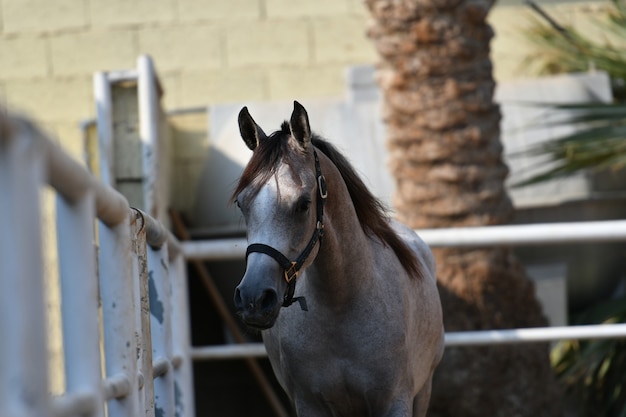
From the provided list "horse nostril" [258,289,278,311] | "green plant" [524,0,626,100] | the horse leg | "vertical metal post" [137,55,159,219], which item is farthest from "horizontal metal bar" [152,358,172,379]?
"green plant" [524,0,626,100]

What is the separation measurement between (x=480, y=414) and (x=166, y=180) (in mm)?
2379

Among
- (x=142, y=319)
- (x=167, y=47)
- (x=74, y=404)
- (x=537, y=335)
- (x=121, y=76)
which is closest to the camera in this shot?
(x=74, y=404)

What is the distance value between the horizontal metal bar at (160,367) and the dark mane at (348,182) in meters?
0.55

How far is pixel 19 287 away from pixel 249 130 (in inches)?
70.0

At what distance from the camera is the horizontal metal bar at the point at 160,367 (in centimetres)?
278

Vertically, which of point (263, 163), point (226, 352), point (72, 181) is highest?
point (72, 181)

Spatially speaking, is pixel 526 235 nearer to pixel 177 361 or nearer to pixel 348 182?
pixel 348 182

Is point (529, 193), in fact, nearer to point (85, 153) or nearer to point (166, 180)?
point (166, 180)

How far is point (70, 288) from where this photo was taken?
1.59m

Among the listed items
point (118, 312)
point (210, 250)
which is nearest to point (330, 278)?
point (118, 312)

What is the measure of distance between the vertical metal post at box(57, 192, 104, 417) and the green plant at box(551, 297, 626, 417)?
163 inches

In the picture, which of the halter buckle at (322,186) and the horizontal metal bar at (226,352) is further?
the horizontal metal bar at (226,352)

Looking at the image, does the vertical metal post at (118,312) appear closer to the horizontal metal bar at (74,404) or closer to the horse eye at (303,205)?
the horizontal metal bar at (74,404)

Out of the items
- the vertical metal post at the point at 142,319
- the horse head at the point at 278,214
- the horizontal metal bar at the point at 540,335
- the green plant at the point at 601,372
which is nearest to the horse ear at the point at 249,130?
the horse head at the point at 278,214
